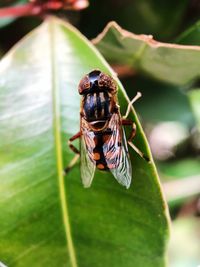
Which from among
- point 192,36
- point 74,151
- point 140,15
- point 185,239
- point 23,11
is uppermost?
point 140,15

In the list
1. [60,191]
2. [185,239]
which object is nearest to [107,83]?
[60,191]

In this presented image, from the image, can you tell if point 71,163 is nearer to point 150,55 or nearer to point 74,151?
point 74,151

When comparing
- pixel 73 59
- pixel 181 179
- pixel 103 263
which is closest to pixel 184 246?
pixel 181 179

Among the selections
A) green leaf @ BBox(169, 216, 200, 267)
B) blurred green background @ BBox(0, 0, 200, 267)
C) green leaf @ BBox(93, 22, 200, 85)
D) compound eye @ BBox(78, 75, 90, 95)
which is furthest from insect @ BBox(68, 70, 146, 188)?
green leaf @ BBox(169, 216, 200, 267)

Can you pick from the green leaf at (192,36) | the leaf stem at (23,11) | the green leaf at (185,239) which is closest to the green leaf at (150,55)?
the green leaf at (192,36)

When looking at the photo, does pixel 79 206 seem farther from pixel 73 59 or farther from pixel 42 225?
pixel 73 59

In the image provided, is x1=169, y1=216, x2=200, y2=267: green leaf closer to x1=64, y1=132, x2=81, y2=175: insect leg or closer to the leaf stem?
x1=64, y1=132, x2=81, y2=175: insect leg
